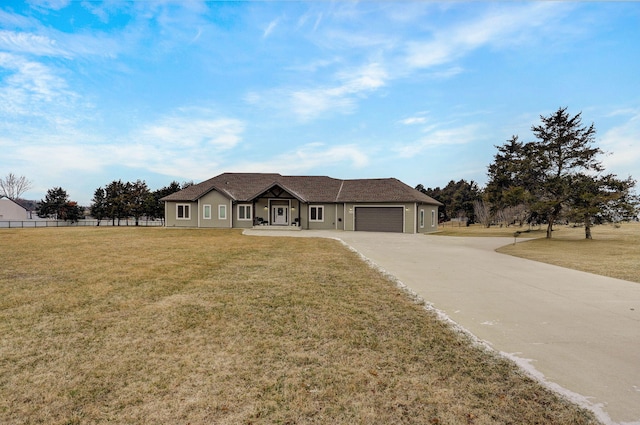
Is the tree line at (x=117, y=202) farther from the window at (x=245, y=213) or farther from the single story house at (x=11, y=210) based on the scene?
the window at (x=245, y=213)

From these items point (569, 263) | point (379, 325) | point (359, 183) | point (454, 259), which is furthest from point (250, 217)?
point (379, 325)

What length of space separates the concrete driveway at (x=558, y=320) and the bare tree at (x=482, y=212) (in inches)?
1371

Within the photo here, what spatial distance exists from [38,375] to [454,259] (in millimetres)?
11387

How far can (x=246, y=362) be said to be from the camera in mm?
3436

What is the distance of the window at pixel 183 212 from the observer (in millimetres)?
31064

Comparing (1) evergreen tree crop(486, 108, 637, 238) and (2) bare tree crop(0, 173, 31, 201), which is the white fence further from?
(1) evergreen tree crop(486, 108, 637, 238)

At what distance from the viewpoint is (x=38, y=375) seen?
3.15 m

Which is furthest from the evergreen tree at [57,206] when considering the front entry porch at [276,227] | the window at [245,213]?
the front entry porch at [276,227]

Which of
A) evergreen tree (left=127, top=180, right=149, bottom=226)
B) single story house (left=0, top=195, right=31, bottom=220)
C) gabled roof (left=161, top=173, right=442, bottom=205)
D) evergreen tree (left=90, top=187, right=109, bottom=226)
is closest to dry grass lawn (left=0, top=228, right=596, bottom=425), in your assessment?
gabled roof (left=161, top=173, right=442, bottom=205)

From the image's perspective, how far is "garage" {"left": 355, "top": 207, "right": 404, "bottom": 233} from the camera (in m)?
27.7

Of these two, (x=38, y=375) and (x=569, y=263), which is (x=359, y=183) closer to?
(x=569, y=263)

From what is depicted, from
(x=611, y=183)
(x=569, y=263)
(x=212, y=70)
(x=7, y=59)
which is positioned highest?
(x=212, y=70)

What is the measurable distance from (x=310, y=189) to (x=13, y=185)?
69.6 metres

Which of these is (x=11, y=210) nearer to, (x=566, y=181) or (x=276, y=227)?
(x=276, y=227)
